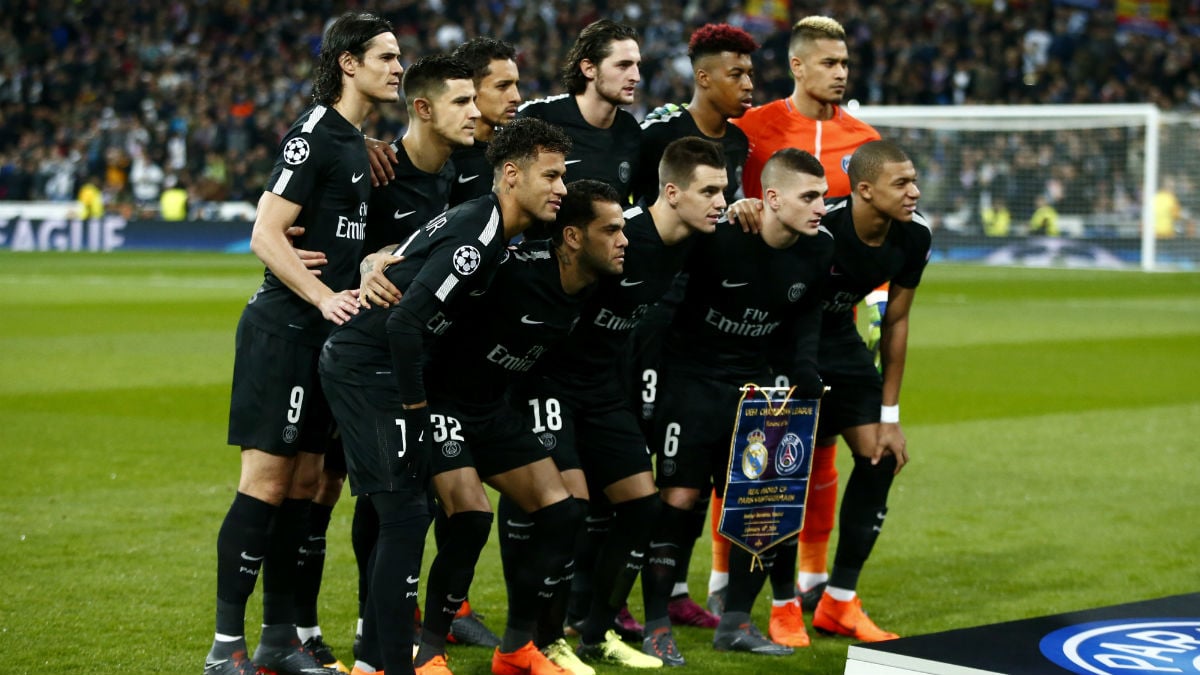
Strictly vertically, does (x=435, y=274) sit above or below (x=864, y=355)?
above

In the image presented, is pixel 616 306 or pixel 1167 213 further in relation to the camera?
pixel 1167 213

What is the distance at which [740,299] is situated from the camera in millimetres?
6207

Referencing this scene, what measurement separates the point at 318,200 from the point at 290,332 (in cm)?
46

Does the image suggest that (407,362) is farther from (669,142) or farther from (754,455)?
(669,142)

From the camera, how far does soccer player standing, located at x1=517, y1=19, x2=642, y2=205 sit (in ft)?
21.7

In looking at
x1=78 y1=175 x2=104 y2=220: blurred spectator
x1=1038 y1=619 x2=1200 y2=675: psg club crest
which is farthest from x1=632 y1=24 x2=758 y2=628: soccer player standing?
x1=78 y1=175 x2=104 y2=220: blurred spectator

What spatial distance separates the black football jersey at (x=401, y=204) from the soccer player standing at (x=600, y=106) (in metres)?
0.85

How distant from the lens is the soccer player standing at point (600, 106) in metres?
6.62

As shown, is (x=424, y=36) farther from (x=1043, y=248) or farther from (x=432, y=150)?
(x=432, y=150)

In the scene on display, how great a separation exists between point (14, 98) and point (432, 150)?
32286mm

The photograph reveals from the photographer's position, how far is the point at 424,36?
3634 cm

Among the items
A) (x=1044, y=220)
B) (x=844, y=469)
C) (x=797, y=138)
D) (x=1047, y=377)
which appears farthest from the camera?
(x=1044, y=220)

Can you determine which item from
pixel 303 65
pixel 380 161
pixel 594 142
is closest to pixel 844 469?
pixel 594 142

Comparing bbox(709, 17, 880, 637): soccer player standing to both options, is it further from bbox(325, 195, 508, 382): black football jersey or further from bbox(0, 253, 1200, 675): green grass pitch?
bbox(325, 195, 508, 382): black football jersey
